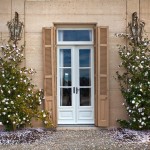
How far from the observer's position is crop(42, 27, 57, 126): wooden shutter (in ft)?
27.6

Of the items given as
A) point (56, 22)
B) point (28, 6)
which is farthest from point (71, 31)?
point (28, 6)

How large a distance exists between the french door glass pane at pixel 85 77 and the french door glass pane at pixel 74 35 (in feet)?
2.69

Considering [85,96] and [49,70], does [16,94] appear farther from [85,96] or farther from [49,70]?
[85,96]

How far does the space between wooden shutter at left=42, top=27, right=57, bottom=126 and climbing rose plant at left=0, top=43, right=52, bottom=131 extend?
0.20 metres

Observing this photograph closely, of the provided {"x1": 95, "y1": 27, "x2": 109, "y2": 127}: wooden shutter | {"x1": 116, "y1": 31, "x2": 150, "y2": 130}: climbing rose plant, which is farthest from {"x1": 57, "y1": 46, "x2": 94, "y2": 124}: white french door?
{"x1": 116, "y1": 31, "x2": 150, "y2": 130}: climbing rose plant

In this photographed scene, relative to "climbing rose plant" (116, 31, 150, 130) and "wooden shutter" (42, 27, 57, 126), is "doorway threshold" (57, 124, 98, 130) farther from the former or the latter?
"climbing rose plant" (116, 31, 150, 130)

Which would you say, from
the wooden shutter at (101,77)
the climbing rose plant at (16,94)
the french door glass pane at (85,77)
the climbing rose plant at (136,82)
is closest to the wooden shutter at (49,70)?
the climbing rose plant at (16,94)

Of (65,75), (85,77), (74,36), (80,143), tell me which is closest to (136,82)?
(85,77)

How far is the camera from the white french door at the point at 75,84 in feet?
29.0

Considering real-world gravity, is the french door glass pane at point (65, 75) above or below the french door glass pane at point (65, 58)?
below

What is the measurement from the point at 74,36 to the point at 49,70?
1104 mm

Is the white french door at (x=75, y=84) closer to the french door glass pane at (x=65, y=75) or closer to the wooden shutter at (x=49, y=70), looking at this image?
the french door glass pane at (x=65, y=75)

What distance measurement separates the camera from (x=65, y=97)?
894cm

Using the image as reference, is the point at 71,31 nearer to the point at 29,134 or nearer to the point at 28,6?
the point at 28,6
